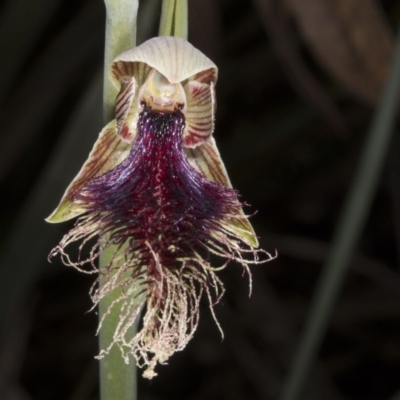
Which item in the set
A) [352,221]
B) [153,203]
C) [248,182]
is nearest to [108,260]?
[153,203]

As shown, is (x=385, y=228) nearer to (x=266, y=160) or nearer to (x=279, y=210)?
(x=279, y=210)

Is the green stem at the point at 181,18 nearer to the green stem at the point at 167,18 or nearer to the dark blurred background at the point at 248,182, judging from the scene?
the green stem at the point at 167,18

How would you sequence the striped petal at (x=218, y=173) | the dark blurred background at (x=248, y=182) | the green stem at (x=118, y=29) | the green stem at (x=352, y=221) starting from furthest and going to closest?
the dark blurred background at (x=248, y=182), the green stem at (x=352, y=221), the striped petal at (x=218, y=173), the green stem at (x=118, y=29)

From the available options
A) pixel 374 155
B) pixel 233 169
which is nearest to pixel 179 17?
pixel 374 155

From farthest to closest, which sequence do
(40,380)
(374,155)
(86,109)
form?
(40,380)
(86,109)
(374,155)

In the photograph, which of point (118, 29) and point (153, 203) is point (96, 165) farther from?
point (118, 29)

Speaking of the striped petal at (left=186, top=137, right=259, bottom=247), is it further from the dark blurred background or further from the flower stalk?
the dark blurred background

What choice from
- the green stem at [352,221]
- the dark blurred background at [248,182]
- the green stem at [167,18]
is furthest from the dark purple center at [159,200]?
the dark blurred background at [248,182]
